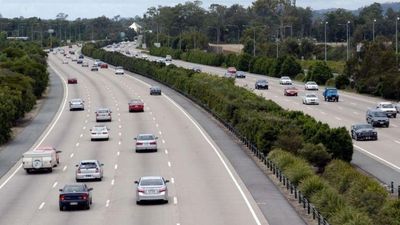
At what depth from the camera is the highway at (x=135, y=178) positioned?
3841cm

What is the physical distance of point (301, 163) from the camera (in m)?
48.2

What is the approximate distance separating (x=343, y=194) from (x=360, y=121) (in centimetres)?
4048

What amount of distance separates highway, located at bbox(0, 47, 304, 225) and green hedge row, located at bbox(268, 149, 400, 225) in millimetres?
1438

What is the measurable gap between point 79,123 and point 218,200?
1706 inches

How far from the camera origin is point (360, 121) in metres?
81.9

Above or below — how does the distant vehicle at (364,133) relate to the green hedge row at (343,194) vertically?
below

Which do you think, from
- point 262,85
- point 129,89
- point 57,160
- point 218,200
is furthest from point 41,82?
point 218,200

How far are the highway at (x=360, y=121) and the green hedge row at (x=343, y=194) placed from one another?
4.39 m

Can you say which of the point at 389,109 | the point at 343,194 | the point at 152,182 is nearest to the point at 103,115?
the point at 389,109

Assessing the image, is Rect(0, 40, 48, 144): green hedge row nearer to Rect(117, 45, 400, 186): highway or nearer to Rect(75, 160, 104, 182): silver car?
Rect(75, 160, 104, 182): silver car

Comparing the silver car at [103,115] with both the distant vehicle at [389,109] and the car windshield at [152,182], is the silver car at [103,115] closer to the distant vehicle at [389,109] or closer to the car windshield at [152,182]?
the distant vehicle at [389,109]

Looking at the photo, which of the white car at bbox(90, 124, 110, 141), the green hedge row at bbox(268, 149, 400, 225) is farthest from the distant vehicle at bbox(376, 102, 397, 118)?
the green hedge row at bbox(268, 149, 400, 225)

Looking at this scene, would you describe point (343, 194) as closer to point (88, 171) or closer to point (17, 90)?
point (88, 171)

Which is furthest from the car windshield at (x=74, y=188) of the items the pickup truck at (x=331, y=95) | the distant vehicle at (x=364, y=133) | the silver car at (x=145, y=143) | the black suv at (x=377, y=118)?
the pickup truck at (x=331, y=95)
